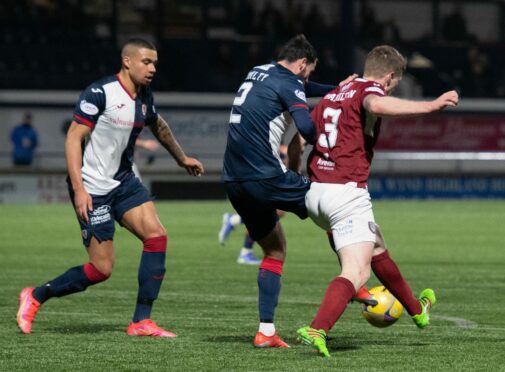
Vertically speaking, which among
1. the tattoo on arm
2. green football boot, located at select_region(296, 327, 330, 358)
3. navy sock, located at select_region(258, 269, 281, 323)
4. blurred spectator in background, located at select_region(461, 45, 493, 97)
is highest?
the tattoo on arm

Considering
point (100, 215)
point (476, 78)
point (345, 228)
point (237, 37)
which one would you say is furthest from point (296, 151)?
point (476, 78)

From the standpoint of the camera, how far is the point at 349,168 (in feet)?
25.1

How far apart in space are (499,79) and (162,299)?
2908 cm

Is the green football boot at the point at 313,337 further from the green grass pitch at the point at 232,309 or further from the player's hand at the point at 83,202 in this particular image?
the player's hand at the point at 83,202

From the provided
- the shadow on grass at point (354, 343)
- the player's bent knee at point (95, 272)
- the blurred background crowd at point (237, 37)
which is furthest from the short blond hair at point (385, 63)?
the blurred background crowd at point (237, 37)

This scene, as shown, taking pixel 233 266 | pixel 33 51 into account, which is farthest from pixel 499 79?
pixel 233 266

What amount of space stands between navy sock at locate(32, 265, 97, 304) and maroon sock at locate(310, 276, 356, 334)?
2.05 meters

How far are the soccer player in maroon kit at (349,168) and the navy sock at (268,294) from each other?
56 centimetres

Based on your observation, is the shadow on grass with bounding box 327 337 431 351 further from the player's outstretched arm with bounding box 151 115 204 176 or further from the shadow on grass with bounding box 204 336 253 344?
the player's outstretched arm with bounding box 151 115 204 176

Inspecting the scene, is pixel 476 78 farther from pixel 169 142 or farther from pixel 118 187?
pixel 118 187

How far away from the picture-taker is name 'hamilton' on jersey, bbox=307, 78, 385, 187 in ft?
25.1

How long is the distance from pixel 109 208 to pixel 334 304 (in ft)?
6.73

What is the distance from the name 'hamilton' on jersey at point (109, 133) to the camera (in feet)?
28.0

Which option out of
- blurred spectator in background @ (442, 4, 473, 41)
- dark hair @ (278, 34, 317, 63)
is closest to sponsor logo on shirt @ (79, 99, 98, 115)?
dark hair @ (278, 34, 317, 63)
